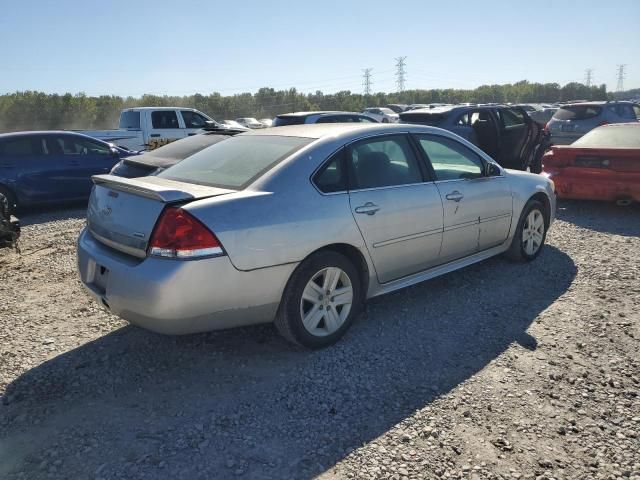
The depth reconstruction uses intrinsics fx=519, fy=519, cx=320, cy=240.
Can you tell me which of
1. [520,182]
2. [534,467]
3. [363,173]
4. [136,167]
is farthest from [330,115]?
[534,467]

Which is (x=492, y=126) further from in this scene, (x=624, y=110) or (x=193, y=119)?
(x=193, y=119)

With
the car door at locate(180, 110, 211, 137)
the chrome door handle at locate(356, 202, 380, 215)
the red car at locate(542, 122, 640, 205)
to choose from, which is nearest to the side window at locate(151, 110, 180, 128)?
the car door at locate(180, 110, 211, 137)

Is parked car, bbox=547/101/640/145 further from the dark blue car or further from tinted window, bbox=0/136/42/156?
tinted window, bbox=0/136/42/156

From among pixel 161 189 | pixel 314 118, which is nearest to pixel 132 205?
pixel 161 189

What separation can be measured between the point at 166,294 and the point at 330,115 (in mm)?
8124

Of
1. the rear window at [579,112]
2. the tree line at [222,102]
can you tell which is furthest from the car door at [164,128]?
the tree line at [222,102]

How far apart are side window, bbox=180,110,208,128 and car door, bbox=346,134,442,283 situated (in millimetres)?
11416

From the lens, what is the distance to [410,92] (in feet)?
247

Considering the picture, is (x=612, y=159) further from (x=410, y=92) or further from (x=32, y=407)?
(x=410, y=92)

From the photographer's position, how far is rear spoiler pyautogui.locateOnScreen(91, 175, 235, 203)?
3143 mm

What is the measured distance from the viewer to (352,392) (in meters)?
3.14

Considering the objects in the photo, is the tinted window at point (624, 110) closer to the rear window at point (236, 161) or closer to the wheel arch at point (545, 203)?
the wheel arch at point (545, 203)

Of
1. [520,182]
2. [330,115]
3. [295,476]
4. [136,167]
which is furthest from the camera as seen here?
[330,115]

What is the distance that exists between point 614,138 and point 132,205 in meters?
7.43
